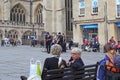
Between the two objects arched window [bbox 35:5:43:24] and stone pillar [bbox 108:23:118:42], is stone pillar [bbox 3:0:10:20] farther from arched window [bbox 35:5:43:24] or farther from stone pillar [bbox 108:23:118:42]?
stone pillar [bbox 108:23:118:42]

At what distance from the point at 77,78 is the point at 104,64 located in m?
1.19

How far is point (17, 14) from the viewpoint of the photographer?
6112 cm

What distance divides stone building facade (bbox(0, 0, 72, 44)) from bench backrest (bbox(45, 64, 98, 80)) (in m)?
37.9

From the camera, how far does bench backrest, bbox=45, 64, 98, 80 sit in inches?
264

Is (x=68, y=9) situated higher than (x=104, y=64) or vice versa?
(x=68, y=9)

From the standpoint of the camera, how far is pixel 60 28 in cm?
4606

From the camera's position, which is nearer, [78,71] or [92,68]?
[78,71]

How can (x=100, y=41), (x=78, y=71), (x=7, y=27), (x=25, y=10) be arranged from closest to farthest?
(x=78, y=71)
(x=100, y=41)
(x=7, y=27)
(x=25, y=10)

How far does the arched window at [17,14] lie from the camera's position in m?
60.5

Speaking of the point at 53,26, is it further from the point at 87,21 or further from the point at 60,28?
the point at 87,21

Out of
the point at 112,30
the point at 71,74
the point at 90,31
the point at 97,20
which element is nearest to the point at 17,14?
the point at 90,31

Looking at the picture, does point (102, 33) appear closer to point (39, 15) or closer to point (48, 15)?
point (48, 15)

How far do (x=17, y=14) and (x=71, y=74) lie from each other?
180 ft

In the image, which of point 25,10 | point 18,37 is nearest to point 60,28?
point 18,37
